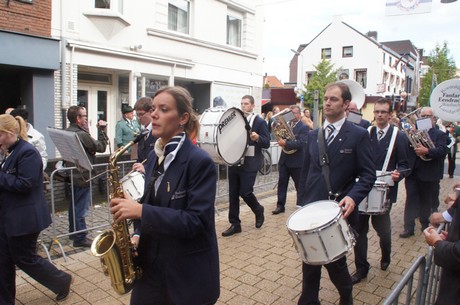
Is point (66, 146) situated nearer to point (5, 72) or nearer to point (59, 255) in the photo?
point (59, 255)

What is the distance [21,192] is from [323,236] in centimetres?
265

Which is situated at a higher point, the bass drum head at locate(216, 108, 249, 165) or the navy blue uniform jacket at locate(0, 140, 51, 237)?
the bass drum head at locate(216, 108, 249, 165)

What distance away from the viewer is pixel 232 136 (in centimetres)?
566

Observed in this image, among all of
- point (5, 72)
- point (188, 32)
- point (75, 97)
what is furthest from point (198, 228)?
point (188, 32)

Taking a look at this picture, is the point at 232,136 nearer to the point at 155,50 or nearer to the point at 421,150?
the point at 421,150

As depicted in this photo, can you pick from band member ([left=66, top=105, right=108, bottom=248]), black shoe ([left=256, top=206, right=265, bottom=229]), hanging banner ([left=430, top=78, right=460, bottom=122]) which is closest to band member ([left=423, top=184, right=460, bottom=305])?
black shoe ([left=256, top=206, right=265, bottom=229])

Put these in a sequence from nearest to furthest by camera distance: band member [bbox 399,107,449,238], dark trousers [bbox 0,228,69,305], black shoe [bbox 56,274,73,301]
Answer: dark trousers [bbox 0,228,69,305], black shoe [bbox 56,274,73,301], band member [bbox 399,107,449,238]

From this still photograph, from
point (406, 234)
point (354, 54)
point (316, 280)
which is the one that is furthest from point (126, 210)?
point (354, 54)

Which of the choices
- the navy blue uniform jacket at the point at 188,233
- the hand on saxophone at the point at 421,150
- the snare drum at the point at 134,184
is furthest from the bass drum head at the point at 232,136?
the navy blue uniform jacket at the point at 188,233

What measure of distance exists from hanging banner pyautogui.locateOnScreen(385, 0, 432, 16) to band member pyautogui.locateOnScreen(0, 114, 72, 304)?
26.9 feet

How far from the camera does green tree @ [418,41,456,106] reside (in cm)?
3838

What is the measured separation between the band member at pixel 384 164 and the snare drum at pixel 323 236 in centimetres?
147

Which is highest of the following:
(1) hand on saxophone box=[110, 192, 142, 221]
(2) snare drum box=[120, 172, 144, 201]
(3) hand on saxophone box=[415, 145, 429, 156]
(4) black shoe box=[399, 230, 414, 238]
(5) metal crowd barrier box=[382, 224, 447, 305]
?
(3) hand on saxophone box=[415, 145, 429, 156]

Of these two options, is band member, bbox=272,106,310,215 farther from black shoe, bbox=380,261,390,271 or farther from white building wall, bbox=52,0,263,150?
white building wall, bbox=52,0,263,150
